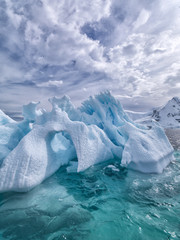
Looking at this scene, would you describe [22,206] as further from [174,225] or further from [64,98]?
[64,98]

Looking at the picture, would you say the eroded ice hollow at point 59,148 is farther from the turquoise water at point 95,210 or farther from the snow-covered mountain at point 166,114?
the snow-covered mountain at point 166,114

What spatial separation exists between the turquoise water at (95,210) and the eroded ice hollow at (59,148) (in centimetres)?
60

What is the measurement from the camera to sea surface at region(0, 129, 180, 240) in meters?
2.91

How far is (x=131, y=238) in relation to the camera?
2.76 meters

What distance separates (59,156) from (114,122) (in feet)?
18.9

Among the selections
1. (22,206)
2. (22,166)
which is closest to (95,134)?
(22,166)

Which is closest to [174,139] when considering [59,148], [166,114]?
[59,148]

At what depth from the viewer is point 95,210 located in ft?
12.0

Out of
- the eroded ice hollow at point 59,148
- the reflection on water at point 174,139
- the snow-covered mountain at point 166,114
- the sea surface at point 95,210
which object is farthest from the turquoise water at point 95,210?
the snow-covered mountain at point 166,114

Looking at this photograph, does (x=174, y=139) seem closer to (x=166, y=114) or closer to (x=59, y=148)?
(x=59, y=148)

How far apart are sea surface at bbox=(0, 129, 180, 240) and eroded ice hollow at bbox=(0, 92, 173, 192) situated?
59 cm

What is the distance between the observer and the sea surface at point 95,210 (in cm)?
291

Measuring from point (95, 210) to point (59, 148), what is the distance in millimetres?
4541

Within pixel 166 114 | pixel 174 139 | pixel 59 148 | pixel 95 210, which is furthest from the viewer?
pixel 166 114
